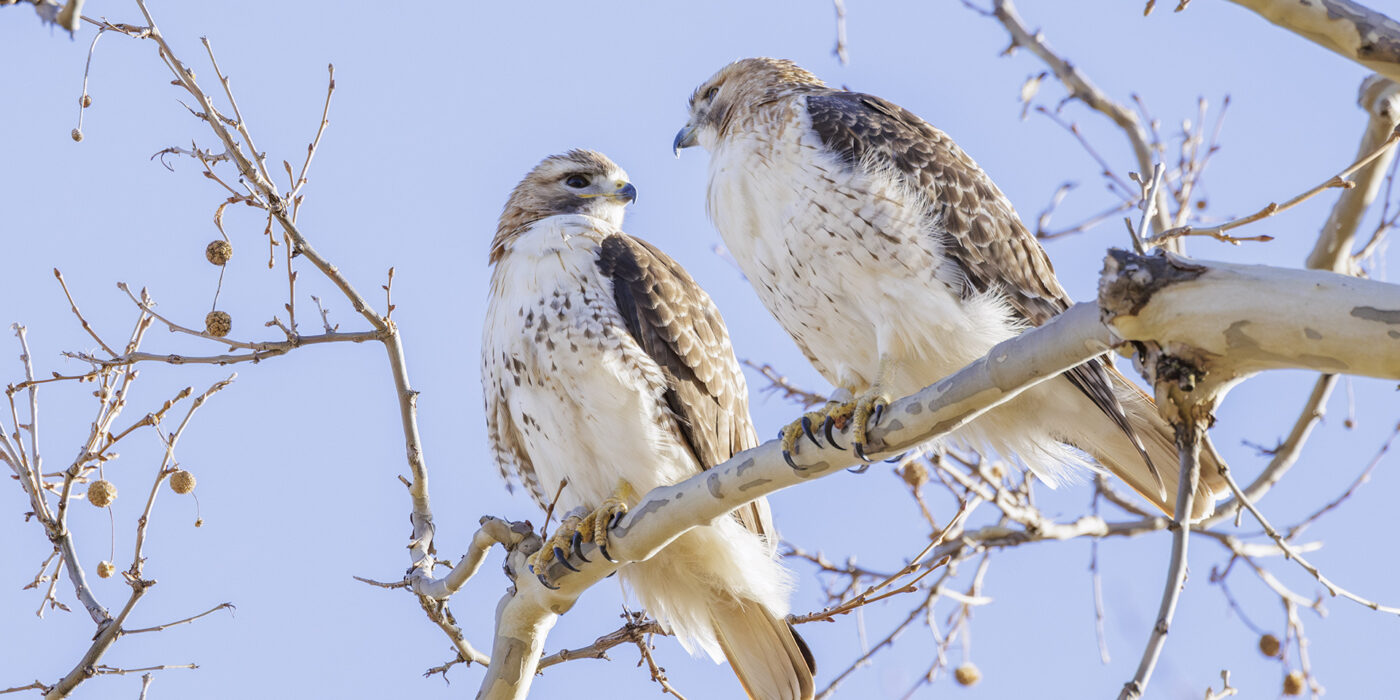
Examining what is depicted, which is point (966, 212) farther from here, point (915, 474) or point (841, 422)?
point (915, 474)

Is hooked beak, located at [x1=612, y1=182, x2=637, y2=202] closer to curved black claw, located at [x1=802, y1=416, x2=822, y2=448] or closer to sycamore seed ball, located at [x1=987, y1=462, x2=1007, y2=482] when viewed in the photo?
sycamore seed ball, located at [x1=987, y1=462, x2=1007, y2=482]

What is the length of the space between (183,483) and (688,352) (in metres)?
1.90

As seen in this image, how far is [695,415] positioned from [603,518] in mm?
671

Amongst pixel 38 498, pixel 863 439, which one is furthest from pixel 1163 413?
pixel 38 498

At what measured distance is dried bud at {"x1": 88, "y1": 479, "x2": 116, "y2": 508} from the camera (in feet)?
14.8

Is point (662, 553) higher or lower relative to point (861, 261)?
lower

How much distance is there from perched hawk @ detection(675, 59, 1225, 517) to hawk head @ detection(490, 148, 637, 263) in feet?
3.85

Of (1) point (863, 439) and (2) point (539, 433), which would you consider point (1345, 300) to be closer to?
(1) point (863, 439)

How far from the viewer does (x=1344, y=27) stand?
3.10 m

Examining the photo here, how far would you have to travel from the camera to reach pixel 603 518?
4.62 metres

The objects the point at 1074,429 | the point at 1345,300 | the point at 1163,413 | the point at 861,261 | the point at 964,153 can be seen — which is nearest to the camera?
the point at 1345,300

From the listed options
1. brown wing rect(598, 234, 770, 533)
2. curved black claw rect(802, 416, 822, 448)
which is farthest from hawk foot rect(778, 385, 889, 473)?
brown wing rect(598, 234, 770, 533)

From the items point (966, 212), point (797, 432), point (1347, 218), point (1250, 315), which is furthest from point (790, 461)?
point (1347, 218)

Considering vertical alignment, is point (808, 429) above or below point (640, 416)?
below
